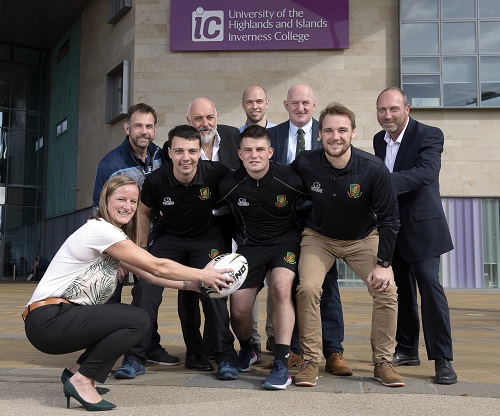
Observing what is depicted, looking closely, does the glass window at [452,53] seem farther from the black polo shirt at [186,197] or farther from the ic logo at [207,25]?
the black polo shirt at [186,197]

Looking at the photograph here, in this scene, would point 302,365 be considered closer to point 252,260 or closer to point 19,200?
point 252,260

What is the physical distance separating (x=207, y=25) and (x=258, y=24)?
1.76 meters

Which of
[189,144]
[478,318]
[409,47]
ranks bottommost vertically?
[478,318]

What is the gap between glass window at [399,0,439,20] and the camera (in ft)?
75.7

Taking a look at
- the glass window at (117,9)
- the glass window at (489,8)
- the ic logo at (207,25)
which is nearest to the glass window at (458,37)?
the glass window at (489,8)

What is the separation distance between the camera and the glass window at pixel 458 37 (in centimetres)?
2303

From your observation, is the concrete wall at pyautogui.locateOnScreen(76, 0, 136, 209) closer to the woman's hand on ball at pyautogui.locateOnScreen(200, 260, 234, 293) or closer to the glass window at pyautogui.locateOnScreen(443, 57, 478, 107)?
the glass window at pyautogui.locateOnScreen(443, 57, 478, 107)

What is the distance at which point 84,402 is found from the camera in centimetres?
412

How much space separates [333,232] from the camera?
5.36 metres

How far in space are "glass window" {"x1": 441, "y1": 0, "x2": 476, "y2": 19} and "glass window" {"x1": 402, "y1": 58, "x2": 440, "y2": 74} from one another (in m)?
1.58

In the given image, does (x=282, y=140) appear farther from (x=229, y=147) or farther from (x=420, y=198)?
(x=420, y=198)

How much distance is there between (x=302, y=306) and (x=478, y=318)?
719 centimetres

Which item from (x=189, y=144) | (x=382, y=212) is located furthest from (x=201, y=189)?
(x=382, y=212)

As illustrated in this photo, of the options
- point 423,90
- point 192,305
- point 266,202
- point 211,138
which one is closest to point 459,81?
point 423,90
